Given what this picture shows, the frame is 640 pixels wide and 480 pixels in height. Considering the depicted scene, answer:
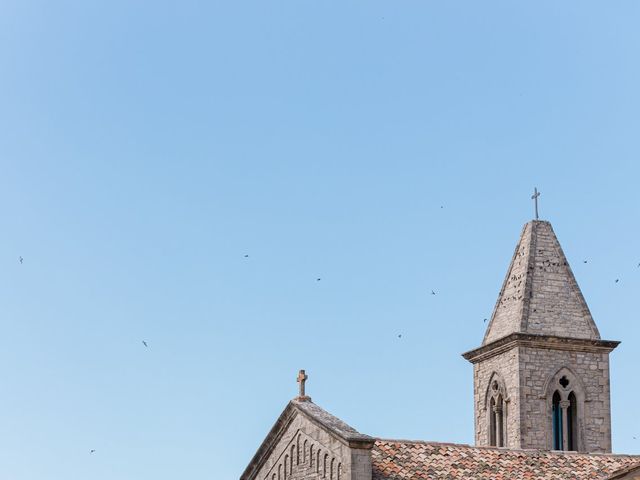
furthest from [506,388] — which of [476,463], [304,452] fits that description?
[304,452]

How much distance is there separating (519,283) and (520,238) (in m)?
1.66

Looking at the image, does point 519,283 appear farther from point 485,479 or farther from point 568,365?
point 485,479

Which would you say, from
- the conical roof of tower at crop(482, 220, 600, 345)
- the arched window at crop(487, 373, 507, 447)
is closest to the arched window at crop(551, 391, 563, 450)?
the arched window at crop(487, 373, 507, 447)

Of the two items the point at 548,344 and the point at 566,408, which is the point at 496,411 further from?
the point at 548,344

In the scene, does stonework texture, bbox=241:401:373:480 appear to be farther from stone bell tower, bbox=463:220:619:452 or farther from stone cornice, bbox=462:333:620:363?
stone cornice, bbox=462:333:620:363

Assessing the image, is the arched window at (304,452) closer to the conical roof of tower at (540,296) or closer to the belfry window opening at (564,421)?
the conical roof of tower at (540,296)

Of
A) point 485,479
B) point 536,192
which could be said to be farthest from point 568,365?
point 485,479

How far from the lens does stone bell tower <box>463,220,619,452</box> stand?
42.7 m

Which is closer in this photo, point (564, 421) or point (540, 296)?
point (564, 421)

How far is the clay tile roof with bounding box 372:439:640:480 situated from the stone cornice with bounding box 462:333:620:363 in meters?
6.61

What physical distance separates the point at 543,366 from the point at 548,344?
62 centimetres

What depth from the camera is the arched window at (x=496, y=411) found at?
1709 inches

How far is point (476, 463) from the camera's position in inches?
1366

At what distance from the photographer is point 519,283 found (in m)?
44.2
